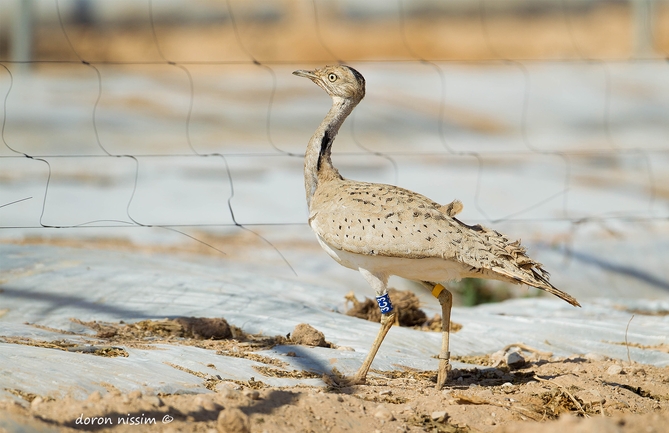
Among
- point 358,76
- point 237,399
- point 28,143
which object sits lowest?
point 28,143

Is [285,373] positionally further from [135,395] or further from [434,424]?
[135,395]

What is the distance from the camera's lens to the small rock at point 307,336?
509 cm

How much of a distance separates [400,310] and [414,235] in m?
1.71

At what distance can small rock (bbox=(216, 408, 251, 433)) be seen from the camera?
3.41 m

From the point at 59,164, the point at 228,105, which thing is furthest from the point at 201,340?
the point at 228,105

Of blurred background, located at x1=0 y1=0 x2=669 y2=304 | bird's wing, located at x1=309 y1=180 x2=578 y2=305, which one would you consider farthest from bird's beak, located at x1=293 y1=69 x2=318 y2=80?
blurred background, located at x1=0 y1=0 x2=669 y2=304

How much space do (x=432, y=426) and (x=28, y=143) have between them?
11.2m

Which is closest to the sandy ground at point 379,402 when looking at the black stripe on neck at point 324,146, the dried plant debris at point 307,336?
the dried plant debris at point 307,336

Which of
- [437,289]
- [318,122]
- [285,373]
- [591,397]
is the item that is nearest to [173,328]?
[285,373]

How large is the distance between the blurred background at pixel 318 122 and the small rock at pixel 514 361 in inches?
93.9

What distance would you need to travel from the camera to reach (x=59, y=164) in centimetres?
1170

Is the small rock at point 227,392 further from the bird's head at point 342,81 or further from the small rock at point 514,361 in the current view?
the bird's head at point 342,81

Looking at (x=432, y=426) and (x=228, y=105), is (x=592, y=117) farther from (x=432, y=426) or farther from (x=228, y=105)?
(x=432, y=426)

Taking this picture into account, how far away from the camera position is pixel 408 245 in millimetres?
4461
